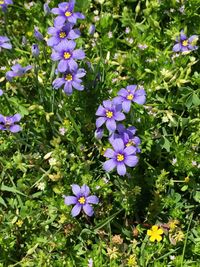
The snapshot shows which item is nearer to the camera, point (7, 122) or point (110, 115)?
point (110, 115)

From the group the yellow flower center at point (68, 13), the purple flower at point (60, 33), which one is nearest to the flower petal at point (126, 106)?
the purple flower at point (60, 33)

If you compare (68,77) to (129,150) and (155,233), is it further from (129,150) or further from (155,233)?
(155,233)

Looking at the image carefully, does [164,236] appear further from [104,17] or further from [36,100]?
[104,17]

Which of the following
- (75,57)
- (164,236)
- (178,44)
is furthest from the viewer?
(178,44)

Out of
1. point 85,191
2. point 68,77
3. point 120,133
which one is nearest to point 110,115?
point 120,133

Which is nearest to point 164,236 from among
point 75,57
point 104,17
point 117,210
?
point 117,210
